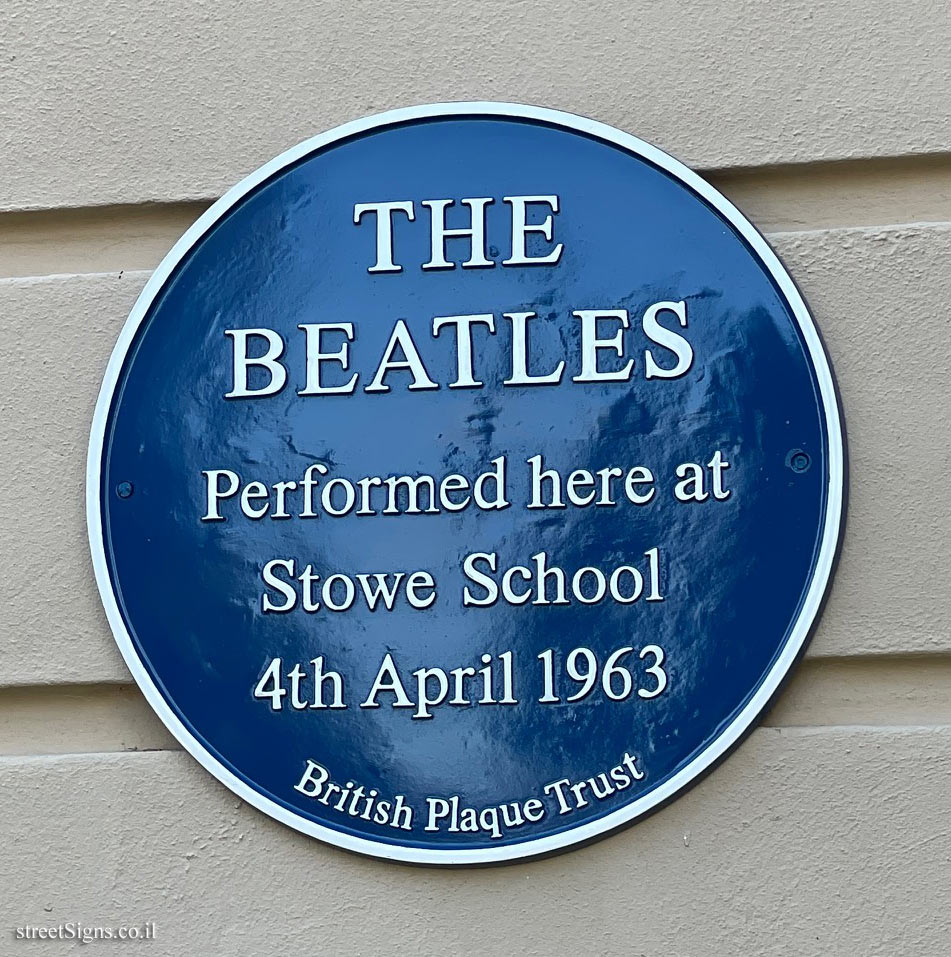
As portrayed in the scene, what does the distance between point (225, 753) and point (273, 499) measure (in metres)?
0.36

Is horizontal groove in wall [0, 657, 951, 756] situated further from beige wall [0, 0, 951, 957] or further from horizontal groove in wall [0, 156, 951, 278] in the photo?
horizontal groove in wall [0, 156, 951, 278]

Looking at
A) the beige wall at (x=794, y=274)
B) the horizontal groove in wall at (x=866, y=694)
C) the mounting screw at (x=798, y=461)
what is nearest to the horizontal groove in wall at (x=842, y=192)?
the beige wall at (x=794, y=274)

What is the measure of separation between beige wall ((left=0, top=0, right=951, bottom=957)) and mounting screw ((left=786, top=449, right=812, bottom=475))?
0.07m

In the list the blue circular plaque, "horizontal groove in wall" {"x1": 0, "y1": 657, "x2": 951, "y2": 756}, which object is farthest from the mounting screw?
"horizontal groove in wall" {"x1": 0, "y1": 657, "x2": 951, "y2": 756}

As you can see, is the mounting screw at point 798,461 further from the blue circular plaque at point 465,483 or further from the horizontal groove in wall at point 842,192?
the horizontal groove in wall at point 842,192

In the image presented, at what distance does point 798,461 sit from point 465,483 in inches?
18.2

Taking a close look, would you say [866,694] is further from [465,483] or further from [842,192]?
[842,192]

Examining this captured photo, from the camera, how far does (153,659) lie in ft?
7.48

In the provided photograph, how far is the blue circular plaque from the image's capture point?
219 cm

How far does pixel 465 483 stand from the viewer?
2.29m

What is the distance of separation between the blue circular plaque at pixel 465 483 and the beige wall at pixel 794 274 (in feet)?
0.20

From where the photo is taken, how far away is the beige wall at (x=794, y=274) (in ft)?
7.04

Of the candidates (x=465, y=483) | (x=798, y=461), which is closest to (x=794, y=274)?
(x=798, y=461)

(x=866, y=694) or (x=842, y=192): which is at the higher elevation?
(x=842, y=192)
